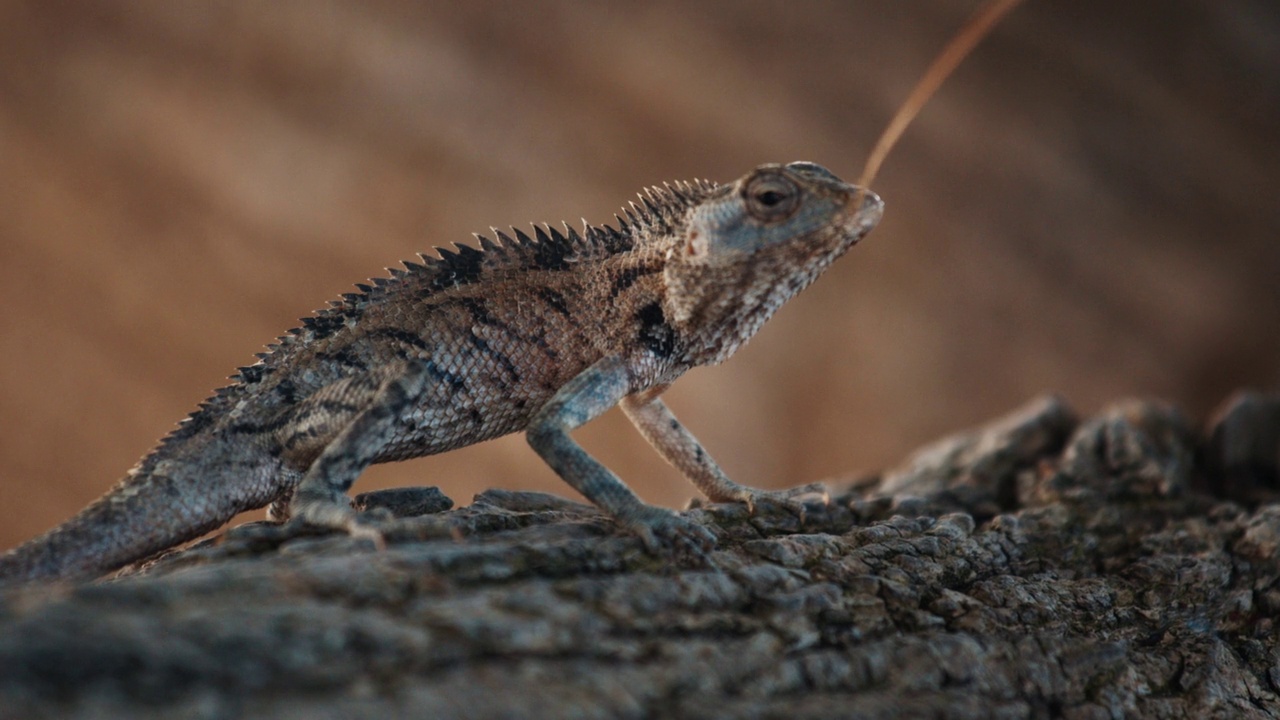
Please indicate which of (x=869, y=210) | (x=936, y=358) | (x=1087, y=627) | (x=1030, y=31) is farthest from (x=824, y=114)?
(x=1087, y=627)

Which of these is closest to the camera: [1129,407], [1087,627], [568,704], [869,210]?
[568,704]

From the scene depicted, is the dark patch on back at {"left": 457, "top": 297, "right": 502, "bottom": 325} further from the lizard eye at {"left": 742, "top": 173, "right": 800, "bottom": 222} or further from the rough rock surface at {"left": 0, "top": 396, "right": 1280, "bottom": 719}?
the lizard eye at {"left": 742, "top": 173, "right": 800, "bottom": 222}

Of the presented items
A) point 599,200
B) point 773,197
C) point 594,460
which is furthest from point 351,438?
point 599,200

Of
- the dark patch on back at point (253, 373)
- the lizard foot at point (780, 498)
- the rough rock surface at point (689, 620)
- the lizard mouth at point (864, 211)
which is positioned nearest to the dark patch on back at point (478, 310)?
the rough rock surface at point (689, 620)

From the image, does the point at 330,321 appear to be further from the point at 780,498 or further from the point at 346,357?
the point at 780,498

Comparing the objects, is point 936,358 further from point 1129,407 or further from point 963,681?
point 963,681

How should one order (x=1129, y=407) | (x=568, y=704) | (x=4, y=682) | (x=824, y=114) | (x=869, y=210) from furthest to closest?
(x=824, y=114), (x=1129, y=407), (x=869, y=210), (x=568, y=704), (x=4, y=682)
